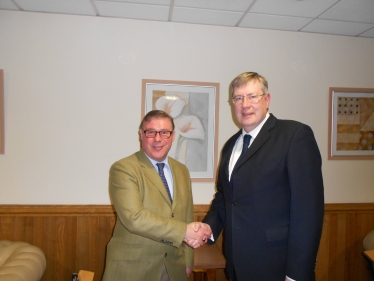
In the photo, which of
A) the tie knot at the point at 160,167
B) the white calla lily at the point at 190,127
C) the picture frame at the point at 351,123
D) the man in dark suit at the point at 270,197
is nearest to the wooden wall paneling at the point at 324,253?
the picture frame at the point at 351,123

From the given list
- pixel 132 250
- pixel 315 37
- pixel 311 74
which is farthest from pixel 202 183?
pixel 315 37

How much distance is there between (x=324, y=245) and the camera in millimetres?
2785

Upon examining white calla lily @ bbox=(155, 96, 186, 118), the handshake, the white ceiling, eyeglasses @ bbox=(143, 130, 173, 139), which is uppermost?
the white ceiling

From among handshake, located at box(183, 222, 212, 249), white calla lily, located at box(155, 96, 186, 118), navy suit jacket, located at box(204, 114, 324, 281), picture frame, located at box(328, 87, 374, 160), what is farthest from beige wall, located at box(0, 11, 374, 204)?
navy suit jacket, located at box(204, 114, 324, 281)

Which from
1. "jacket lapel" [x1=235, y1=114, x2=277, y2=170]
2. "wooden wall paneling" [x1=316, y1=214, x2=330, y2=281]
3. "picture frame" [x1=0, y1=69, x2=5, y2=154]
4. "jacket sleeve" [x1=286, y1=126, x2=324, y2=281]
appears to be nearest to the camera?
"jacket sleeve" [x1=286, y1=126, x2=324, y2=281]

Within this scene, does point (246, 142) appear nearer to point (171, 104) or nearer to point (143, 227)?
point (143, 227)

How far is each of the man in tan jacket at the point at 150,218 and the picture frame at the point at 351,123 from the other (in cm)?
199

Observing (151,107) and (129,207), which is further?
(151,107)

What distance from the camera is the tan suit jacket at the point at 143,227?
143 cm

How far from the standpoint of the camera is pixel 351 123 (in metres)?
2.82

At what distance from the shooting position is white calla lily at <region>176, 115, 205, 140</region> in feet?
8.67

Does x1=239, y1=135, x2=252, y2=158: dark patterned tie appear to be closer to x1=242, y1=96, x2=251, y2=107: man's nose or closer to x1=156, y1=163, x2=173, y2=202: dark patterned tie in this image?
x1=242, y1=96, x2=251, y2=107: man's nose

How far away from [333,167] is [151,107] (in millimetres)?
2068

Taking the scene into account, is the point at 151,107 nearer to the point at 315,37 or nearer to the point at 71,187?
the point at 71,187
